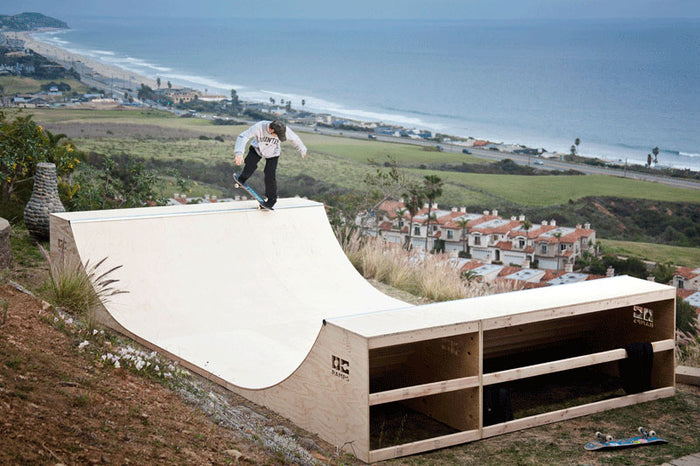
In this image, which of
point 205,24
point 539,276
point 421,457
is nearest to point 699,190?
point 539,276

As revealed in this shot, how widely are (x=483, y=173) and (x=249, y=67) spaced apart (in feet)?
30.6

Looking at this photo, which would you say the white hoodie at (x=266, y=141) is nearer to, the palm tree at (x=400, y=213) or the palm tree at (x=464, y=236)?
the palm tree at (x=400, y=213)

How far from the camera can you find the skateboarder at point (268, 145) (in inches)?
288

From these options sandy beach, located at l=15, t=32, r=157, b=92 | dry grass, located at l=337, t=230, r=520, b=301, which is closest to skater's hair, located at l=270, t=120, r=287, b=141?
dry grass, located at l=337, t=230, r=520, b=301

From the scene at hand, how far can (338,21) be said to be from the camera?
24.1m

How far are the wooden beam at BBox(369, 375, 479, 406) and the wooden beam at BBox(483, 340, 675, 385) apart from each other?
13 cm

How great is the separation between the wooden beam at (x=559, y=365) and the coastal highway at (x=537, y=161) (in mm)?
10570

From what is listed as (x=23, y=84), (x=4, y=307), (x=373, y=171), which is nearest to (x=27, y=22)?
(x=23, y=84)

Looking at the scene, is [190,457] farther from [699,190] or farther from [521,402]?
[699,190]

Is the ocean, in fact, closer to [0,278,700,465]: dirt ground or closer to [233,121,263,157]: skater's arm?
[233,121,263,157]: skater's arm

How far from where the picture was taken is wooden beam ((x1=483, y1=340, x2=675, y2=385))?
4195mm

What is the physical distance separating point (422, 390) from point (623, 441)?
1194 mm

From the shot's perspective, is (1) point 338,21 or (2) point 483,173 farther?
(1) point 338,21

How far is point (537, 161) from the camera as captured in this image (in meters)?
17.2
